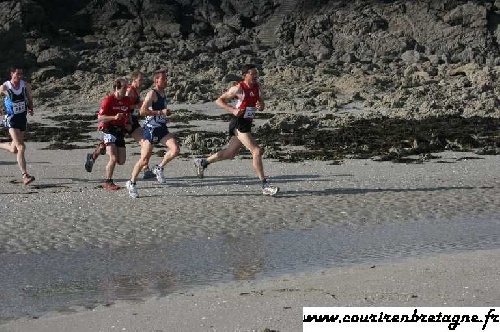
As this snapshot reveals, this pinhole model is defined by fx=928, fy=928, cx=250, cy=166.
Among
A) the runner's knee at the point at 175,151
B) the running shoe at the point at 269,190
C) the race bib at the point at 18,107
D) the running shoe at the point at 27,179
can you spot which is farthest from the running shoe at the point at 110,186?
the running shoe at the point at 269,190

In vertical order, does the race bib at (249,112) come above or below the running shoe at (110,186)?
above

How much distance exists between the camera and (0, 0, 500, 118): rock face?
28.4 metres

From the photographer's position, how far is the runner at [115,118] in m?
11.5

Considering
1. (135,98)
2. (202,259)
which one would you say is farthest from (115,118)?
(202,259)

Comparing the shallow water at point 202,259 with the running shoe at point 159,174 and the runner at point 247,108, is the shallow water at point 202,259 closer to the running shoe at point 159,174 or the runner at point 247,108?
the runner at point 247,108

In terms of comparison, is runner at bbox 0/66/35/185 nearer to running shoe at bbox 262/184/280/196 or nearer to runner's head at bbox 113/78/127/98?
runner's head at bbox 113/78/127/98

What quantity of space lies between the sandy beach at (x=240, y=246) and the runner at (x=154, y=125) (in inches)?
14.5

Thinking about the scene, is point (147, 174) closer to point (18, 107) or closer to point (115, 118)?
point (115, 118)

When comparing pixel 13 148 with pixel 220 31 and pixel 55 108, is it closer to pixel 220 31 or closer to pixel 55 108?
pixel 55 108

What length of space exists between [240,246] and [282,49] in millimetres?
32729

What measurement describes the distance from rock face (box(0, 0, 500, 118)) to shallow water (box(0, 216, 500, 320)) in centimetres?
1469

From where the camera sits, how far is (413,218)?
32.9ft

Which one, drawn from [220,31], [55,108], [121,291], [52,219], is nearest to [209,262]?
[121,291]

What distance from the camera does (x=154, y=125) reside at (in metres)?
11.3
